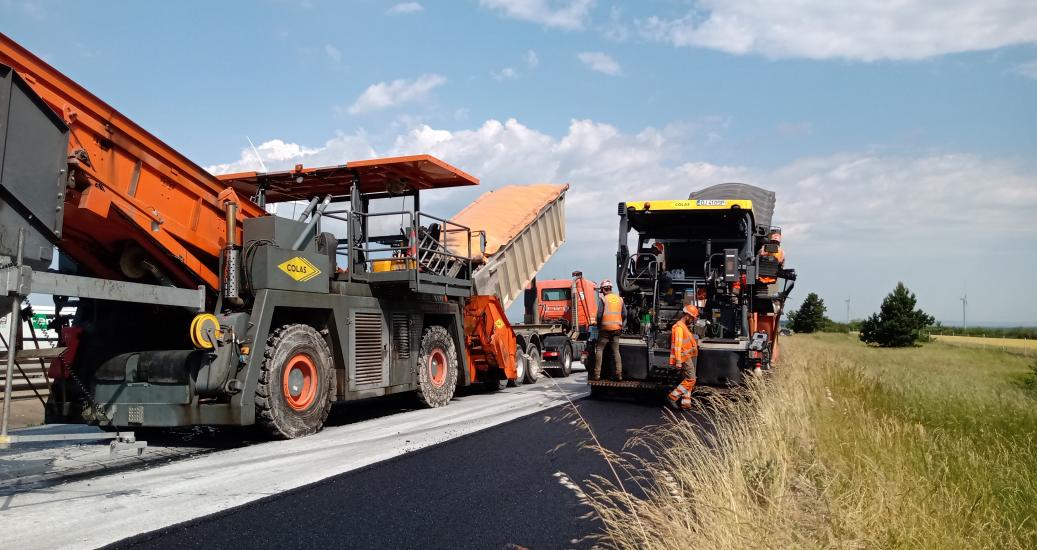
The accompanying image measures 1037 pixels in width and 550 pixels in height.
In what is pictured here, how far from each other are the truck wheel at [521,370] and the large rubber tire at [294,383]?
5.37 m

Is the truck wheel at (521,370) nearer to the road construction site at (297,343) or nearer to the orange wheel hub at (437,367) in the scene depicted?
the road construction site at (297,343)

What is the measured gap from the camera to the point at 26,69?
5.25 metres

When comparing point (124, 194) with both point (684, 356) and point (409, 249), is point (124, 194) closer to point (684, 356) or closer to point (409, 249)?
point (409, 249)

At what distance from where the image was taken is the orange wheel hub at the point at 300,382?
693cm

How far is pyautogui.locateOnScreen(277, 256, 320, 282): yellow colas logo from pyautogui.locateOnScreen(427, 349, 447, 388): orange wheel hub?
254 cm

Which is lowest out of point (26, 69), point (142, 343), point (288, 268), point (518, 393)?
point (518, 393)

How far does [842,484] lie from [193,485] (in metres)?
4.06

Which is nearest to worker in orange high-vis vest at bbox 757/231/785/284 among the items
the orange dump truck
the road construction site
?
the road construction site

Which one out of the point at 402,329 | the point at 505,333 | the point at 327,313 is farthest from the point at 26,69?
the point at 505,333

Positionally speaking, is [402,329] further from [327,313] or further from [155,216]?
[155,216]

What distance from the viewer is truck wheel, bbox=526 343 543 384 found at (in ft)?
43.9

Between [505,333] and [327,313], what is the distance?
163 inches

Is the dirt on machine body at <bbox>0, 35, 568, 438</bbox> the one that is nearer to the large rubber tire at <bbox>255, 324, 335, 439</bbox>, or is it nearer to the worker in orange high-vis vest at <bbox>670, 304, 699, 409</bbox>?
the large rubber tire at <bbox>255, 324, 335, 439</bbox>

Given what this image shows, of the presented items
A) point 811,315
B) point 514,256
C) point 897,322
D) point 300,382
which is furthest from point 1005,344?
point 300,382
